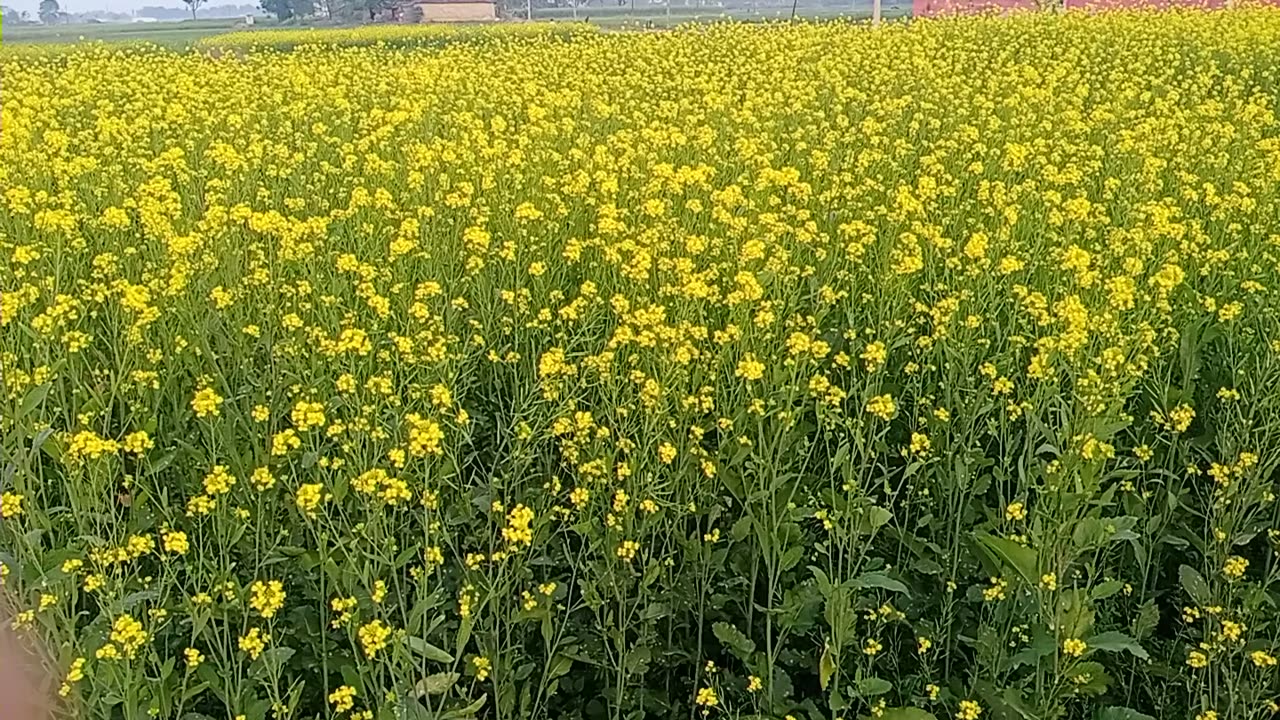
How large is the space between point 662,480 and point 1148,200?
254 centimetres

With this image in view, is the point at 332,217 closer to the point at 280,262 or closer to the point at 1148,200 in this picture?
the point at 280,262

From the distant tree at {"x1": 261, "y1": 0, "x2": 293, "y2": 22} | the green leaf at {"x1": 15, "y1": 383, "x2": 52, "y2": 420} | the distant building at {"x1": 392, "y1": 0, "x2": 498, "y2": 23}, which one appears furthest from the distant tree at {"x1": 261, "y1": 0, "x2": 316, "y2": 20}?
the green leaf at {"x1": 15, "y1": 383, "x2": 52, "y2": 420}

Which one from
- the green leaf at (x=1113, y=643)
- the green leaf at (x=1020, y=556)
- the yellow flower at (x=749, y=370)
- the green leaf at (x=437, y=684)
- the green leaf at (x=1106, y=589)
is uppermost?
the yellow flower at (x=749, y=370)

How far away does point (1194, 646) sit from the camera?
2715 millimetres

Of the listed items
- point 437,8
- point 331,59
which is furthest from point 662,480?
point 437,8

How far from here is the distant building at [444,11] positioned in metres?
14.9

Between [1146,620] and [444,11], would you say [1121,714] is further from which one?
[444,11]

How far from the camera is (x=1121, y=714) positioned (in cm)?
253

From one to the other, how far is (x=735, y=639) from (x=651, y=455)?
49cm

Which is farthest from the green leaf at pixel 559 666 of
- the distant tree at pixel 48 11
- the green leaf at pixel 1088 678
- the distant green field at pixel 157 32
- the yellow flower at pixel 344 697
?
the distant green field at pixel 157 32

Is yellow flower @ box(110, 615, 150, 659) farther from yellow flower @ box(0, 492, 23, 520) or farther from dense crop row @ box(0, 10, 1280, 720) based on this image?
yellow flower @ box(0, 492, 23, 520)

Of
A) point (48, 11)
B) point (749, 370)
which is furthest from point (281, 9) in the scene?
point (749, 370)

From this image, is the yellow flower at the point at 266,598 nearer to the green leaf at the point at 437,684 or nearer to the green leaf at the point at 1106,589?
the green leaf at the point at 437,684

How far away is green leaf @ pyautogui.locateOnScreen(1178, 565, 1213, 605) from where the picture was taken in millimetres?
Result: 2602
